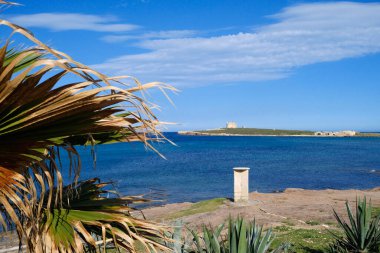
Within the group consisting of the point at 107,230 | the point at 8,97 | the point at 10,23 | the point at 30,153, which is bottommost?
the point at 107,230

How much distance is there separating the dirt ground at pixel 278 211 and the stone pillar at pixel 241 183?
0.87ft

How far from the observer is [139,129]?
Result: 2.96 m

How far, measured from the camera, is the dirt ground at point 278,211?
12.5 m

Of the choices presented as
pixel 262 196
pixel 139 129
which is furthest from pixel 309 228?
pixel 139 129

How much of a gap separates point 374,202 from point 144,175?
1210 inches

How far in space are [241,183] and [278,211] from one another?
1.85 m

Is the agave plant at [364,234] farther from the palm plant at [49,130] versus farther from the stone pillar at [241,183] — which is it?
the stone pillar at [241,183]

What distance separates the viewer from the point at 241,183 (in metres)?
15.7

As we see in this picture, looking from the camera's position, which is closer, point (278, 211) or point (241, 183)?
point (278, 211)

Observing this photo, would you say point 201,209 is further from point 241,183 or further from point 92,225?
point 92,225

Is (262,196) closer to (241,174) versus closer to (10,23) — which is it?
(241,174)

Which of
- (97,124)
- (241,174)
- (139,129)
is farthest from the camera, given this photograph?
(241,174)

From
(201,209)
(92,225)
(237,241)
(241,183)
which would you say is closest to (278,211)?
(241,183)

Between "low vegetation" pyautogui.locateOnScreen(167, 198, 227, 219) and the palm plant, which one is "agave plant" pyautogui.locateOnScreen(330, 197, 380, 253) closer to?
the palm plant
